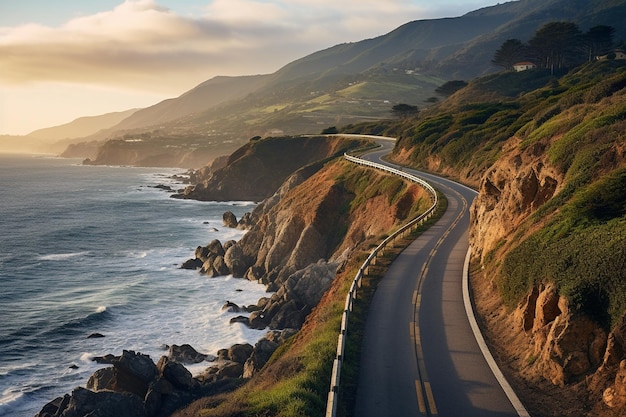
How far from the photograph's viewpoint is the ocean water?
1342 inches

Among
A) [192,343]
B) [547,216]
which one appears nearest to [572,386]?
[547,216]

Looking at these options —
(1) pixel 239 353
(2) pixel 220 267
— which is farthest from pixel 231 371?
(2) pixel 220 267

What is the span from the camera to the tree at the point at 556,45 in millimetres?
133875

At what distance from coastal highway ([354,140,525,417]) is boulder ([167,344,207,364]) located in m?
14.8

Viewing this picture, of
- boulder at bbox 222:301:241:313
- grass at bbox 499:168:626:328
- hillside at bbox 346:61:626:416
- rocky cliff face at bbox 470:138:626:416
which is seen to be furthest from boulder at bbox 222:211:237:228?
grass at bbox 499:168:626:328

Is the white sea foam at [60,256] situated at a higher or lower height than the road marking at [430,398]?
lower


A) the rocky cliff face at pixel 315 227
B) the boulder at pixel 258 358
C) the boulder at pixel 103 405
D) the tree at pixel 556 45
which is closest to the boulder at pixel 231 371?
the boulder at pixel 258 358

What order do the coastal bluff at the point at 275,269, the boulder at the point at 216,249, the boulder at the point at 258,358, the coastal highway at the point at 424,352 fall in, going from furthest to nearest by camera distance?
1. the boulder at the point at 216,249
2. the boulder at the point at 258,358
3. the coastal bluff at the point at 275,269
4. the coastal highway at the point at 424,352

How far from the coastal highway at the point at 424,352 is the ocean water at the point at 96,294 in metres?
16.0

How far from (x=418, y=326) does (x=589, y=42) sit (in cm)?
13961

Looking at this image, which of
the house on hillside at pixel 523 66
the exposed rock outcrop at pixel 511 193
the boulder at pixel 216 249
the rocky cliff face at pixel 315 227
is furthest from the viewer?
the house on hillside at pixel 523 66

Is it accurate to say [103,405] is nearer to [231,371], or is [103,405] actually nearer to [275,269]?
[231,371]

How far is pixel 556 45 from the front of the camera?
137125mm

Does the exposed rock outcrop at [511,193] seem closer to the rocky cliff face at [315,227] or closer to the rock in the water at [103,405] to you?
the rocky cliff face at [315,227]
